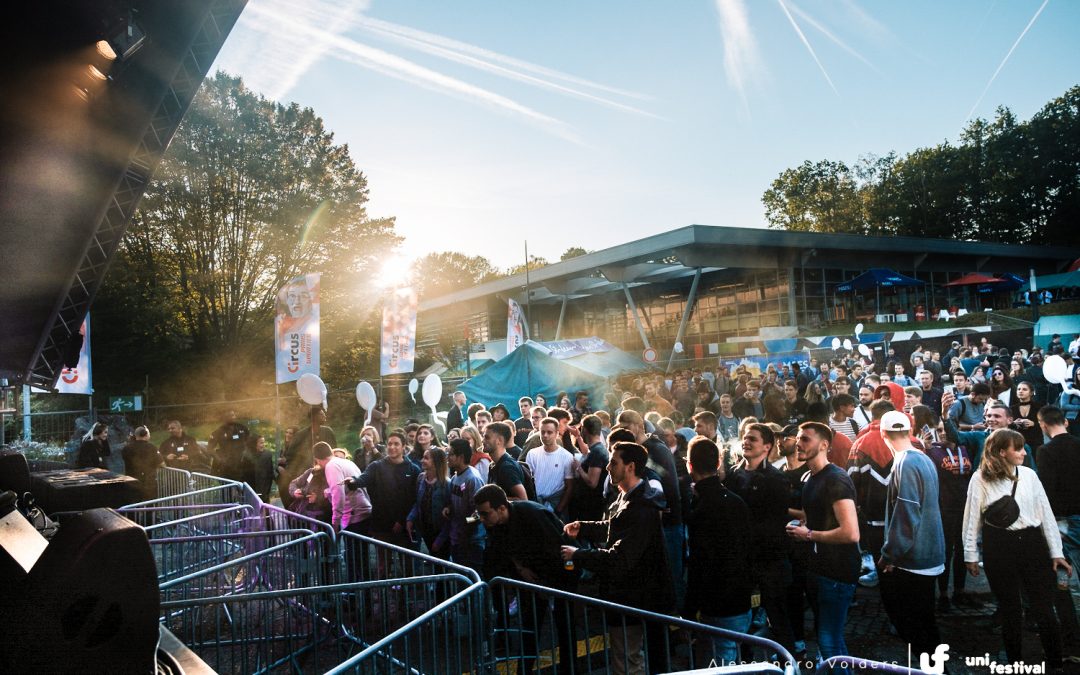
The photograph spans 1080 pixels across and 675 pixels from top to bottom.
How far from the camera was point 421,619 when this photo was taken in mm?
3262

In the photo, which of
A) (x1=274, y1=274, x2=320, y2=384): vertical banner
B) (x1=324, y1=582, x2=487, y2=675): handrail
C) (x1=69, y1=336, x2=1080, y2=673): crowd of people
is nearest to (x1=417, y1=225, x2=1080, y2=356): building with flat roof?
(x1=274, y1=274, x2=320, y2=384): vertical banner

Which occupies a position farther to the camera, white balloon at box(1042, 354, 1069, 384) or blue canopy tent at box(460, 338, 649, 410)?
blue canopy tent at box(460, 338, 649, 410)

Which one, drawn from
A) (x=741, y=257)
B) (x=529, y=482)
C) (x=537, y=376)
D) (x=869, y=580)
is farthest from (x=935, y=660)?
(x=741, y=257)

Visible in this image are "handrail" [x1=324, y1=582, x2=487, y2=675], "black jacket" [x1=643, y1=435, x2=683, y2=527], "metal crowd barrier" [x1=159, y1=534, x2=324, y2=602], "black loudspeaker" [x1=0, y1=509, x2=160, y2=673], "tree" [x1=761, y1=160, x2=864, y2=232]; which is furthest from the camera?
"tree" [x1=761, y1=160, x2=864, y2=232]

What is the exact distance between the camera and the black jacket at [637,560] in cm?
406

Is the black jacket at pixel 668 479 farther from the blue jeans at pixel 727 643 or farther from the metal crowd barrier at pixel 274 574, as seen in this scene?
the metal crowd barrier at pixel 274 574

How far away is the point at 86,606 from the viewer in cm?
154

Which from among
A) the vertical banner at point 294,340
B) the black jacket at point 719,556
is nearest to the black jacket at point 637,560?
the black jacket at point 719,556

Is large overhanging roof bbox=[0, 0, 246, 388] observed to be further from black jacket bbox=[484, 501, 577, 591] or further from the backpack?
the backpack

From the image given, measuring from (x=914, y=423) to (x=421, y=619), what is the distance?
19.1 feet

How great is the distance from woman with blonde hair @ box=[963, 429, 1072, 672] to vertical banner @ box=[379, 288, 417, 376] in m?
13.0

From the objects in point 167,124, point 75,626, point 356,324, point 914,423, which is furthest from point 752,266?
point 75,626

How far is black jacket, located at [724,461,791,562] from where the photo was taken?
5.04 metres

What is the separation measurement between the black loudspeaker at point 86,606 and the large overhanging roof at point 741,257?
23984 millimetres
